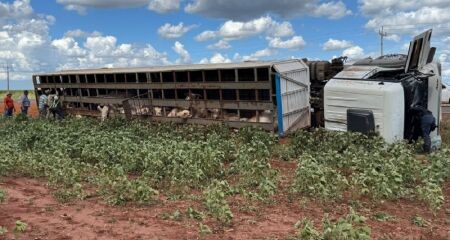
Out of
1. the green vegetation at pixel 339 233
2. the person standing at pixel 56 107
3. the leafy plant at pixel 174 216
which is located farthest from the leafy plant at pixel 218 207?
the person standing at pixel 56 107

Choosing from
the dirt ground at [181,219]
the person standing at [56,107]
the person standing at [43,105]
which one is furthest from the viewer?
the person standing at [43,105]

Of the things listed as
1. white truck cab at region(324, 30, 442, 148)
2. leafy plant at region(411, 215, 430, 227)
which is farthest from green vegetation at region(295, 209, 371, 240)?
white truck cab at region(324, 30, 442, 148)

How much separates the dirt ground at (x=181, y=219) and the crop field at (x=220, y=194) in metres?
0.01

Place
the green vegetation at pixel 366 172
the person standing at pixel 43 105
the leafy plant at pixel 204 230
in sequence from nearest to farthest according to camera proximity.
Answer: the leafy plant at pixel 204 230 → the green vegetation at pixel 366 172 → the person standing at pixel 43 105

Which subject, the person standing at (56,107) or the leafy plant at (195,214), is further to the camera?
the person standing at (56,107)

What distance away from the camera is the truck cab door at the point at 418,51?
12.6 meters

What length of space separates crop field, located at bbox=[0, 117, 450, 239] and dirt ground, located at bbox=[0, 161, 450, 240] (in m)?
0.01

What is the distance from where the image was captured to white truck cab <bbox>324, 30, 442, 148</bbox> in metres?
11.7

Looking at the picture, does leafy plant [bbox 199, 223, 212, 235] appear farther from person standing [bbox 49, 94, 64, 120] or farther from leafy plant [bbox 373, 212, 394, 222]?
person standing [bbox 49, 94, 64, 120]

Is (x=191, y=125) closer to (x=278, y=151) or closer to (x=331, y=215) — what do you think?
(x=278, y=151)

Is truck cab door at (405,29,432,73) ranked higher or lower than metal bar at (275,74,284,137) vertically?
higher

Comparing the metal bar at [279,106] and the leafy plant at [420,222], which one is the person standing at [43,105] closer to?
the metal bar at [279,106]

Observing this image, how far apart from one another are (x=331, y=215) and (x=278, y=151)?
5.06 metres

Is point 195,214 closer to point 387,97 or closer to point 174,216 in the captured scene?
point 174,216
